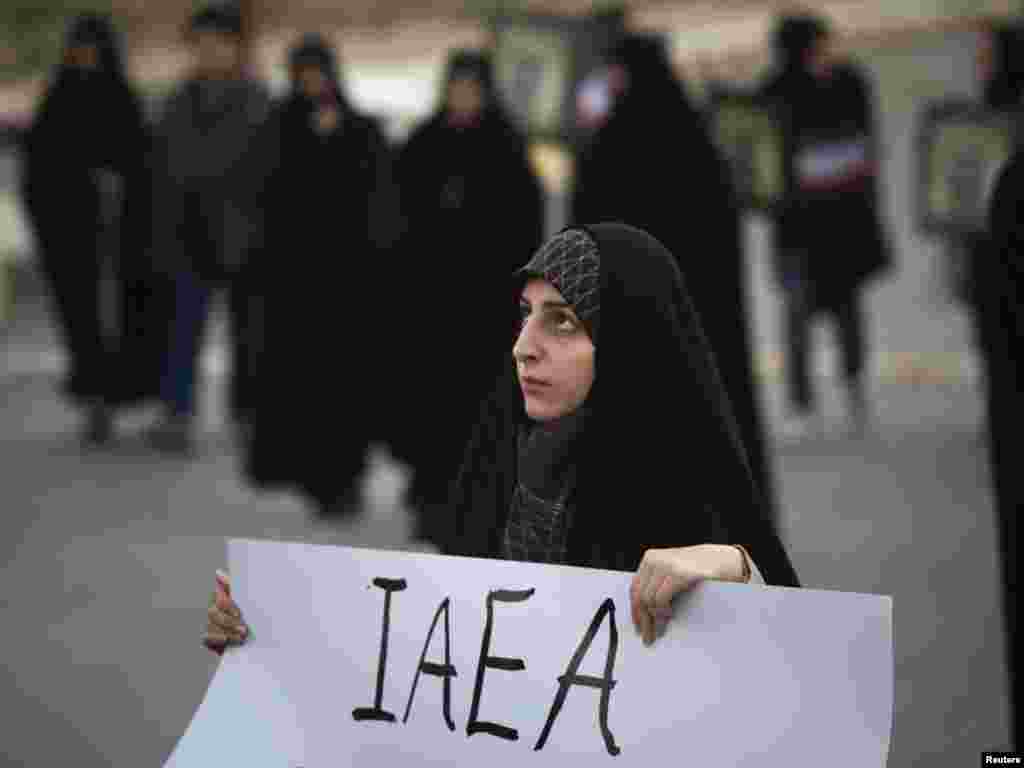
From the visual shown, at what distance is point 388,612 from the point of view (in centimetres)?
230

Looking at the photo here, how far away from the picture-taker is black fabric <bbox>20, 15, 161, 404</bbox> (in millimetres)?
9102

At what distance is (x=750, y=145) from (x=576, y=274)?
774 cm

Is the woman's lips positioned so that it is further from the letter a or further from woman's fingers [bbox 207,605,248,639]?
woman's fingers [bbox 207,605,248,639]

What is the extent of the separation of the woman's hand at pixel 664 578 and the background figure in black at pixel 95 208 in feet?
23.8

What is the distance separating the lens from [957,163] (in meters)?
10.7

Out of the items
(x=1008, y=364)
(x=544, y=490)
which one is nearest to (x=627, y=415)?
(x=544, y=490)

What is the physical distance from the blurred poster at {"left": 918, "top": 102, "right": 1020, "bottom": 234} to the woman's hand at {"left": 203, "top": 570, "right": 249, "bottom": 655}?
8567mm

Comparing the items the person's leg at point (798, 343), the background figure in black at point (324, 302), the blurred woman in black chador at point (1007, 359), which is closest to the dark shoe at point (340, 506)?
the background figure in black at point (324, 302)

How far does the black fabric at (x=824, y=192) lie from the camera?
9.46 m

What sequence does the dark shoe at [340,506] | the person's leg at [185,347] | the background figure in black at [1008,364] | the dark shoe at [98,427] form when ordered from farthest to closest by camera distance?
the dark shoe at [98,427]
the person's leg at [185,347]
the dark shoe at [340,506]
the background figure in black at [1008,364]

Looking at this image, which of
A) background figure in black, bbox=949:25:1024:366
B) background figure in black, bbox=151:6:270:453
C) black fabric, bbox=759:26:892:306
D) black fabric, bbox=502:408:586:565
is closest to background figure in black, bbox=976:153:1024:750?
black fabric, bbox=502:408:586:565

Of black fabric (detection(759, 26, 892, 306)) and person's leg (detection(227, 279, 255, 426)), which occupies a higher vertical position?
black fabric (detection(759, 26, 892, 306))

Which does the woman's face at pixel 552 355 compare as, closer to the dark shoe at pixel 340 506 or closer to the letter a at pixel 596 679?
the letter a at pixel 596 679

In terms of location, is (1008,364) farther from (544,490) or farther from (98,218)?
(98,218)
